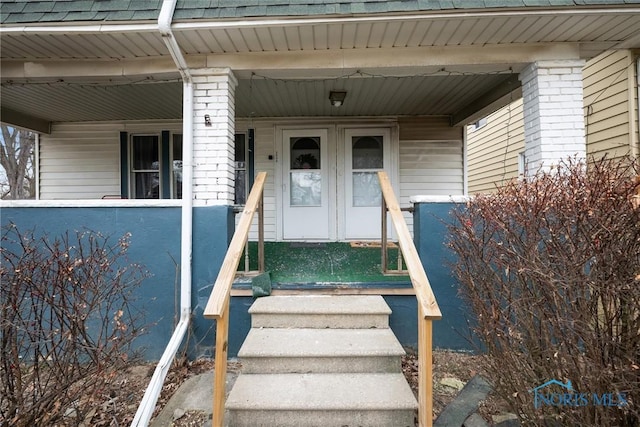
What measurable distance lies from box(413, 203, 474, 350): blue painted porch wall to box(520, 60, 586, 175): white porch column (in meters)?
1.15

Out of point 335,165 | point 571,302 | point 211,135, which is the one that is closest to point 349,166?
point 335,165

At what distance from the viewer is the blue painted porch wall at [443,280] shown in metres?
3.37

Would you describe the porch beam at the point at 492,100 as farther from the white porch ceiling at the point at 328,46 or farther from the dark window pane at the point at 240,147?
the dark window pane at the point at 240,147

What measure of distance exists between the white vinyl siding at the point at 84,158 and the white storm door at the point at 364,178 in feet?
10.2

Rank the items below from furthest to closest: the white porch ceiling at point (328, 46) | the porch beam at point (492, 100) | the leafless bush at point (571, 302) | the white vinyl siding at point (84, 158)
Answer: the white vinyl siding at point (84, 158) → the porch beam at point (492, 100) → the white porch ceiling at point (328, 46) → the leafless bush at point (571, 302)

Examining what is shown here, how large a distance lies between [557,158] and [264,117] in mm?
4274

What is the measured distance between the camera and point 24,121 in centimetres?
557

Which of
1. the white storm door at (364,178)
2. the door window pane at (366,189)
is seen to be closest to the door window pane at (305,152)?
the white storm door at (364,178)

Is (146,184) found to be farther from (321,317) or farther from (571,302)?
(571,302)

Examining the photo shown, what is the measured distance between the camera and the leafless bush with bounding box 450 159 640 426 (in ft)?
5.77

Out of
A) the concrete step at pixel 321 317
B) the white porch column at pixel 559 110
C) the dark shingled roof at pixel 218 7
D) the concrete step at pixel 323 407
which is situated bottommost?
the concrete step at pixel 323 407

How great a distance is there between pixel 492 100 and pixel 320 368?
13.7ft

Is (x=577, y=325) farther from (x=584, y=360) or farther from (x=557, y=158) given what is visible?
(x=557, y=158)

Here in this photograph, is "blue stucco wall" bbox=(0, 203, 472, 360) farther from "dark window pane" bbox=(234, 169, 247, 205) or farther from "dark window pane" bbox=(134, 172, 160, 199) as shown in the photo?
"dark window pane" bbox=(134, 172, 160, 199)
